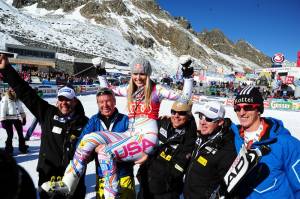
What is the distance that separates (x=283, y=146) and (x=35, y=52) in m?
69.4

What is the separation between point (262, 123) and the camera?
2.80 meters

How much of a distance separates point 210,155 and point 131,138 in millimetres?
910

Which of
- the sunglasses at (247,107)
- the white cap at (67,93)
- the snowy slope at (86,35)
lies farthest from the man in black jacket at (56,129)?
the snowy slope at (86,35)

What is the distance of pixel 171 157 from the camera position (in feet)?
11.1

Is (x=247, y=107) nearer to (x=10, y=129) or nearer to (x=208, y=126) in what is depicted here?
(x=208, y=126)

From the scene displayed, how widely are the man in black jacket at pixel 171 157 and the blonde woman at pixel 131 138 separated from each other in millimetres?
197

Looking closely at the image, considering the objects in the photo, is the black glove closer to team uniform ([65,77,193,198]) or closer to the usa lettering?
team uniform ([65,77,193,198])

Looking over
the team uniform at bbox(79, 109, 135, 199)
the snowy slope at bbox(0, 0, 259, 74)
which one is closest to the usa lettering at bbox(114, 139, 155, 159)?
the team uniform at bbox(79, 109, 135, 199)

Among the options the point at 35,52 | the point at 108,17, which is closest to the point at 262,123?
the point at 35,52

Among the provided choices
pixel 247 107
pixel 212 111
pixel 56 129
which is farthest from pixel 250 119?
pixel 56 129

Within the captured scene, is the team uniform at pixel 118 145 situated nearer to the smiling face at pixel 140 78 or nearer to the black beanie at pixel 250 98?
the smiling face at pixel 140 78

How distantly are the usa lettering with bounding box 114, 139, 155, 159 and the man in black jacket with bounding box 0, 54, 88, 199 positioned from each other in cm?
72

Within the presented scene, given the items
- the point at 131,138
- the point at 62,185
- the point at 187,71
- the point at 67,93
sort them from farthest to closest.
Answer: the point at 187,71, the point at 67,93, the point at 131,138, the point at 62,185

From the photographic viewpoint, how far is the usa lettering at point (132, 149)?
10.0ft
